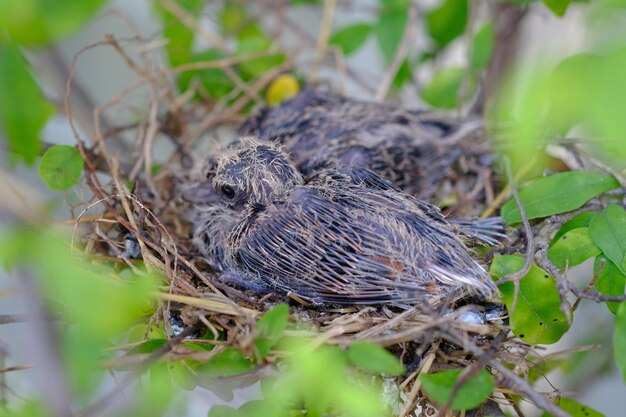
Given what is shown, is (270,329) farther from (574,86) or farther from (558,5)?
(558,5)

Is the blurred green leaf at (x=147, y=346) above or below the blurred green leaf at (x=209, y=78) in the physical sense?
below

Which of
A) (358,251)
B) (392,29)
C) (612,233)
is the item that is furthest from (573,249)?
(392,29)

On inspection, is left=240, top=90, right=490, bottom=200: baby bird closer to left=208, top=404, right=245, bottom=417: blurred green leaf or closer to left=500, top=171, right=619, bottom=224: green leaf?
left=500, top=171, right=619, bottom=224: green leaf

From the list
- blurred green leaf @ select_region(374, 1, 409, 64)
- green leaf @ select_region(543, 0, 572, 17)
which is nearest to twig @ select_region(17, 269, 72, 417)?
green leaf @ select_region(543, 0, 572, 17)

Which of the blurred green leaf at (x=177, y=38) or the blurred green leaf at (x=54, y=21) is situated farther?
the blurred green leaf at (x=177, y=38)

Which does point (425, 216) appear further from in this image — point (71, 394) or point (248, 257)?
point (71, 394)

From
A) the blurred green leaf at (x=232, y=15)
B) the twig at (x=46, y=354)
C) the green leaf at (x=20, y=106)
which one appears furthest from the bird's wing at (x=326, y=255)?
the blurred green leaf at (x=232, y=15)

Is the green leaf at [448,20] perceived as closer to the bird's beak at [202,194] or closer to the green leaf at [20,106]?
the bird's beak at [202,194]
